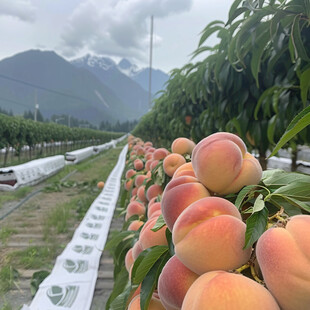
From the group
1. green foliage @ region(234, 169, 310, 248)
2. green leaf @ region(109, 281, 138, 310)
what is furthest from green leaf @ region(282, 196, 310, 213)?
green leaf @ region(109, 281, 138, 310)

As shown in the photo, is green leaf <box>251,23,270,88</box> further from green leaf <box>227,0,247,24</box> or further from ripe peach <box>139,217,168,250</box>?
ripe peach <box>139,217,168,250</box>

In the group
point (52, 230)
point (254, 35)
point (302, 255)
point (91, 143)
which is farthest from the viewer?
point (91, 143)

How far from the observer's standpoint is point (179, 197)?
587 mm

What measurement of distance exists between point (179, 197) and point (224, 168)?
11 centimetres

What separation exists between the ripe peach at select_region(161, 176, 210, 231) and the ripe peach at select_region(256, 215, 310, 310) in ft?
0.62

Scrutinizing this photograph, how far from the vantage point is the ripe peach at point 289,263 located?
0.38m

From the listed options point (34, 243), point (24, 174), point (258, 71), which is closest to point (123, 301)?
point (258, 71)

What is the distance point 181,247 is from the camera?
0.48 m

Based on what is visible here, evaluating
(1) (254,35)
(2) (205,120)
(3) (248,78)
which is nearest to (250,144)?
(3) (248,78)

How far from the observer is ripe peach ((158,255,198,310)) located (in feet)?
1.67

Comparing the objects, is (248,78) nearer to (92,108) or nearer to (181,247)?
(181,247)

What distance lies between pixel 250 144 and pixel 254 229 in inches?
62.0

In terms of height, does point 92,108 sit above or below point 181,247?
above

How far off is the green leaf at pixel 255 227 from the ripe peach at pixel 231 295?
54 millimetres
